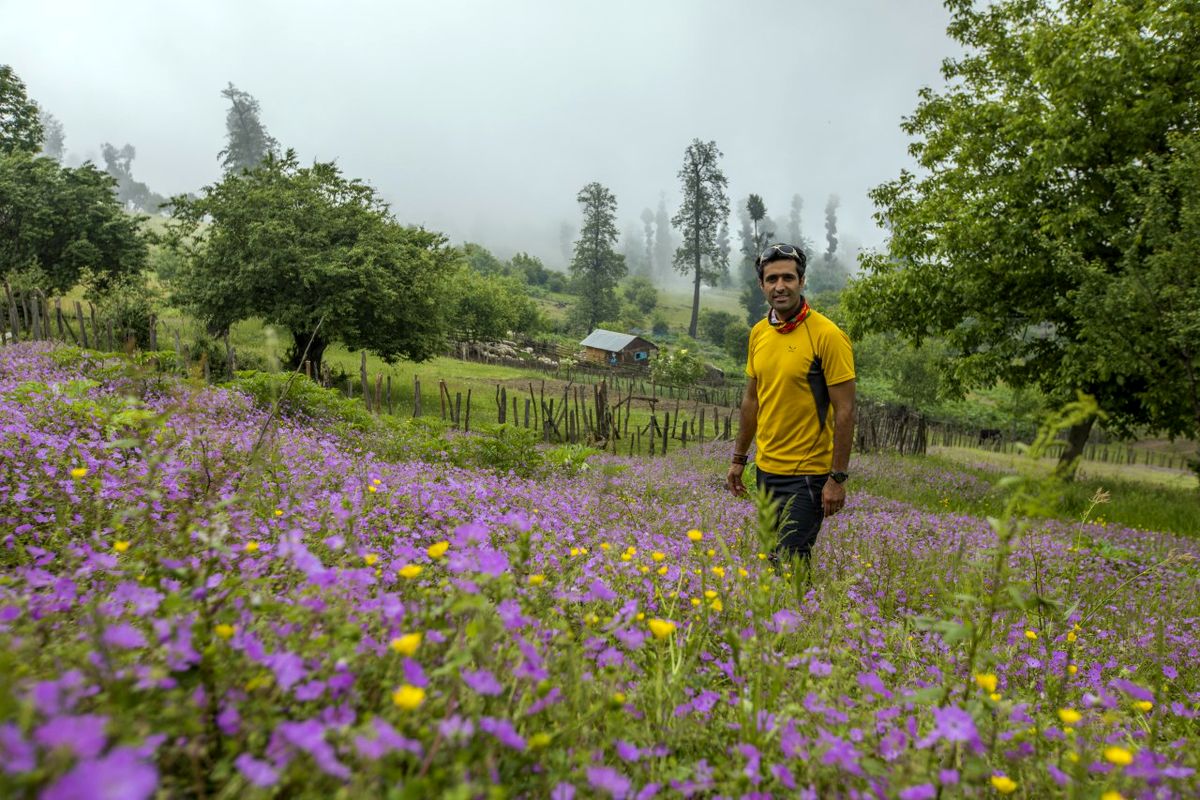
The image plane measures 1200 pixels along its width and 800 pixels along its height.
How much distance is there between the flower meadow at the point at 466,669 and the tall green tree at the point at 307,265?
17829mm

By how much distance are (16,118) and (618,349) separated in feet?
158

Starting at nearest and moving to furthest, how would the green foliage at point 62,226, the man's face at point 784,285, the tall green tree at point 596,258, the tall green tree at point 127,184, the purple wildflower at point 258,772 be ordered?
the purple wildflower at point 258,772 → the man's face at point 784,285 → the green foliage at point 62,226 → the tall green tree at point 596,258 → the tall green tree at point 127,184

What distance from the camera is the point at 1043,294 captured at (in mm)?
13352

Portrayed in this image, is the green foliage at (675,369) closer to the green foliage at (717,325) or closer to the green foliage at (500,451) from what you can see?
the green foliage at (500,451)

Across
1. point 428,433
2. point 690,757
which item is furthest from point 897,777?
point 428,433

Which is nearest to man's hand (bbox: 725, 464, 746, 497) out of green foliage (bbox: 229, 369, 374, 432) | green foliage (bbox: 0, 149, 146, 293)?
green foliage (bbox: 229, 369, 374, 432)

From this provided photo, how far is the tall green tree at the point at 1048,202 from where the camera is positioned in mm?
11188

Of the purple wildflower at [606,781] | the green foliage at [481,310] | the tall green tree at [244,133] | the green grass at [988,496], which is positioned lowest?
the green grass at [988,496]

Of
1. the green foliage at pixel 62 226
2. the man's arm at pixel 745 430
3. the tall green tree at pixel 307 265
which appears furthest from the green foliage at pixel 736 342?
the man's arm at pixel 745 430

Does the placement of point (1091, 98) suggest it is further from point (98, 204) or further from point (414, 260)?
point (98, 204)

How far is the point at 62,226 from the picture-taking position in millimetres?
27531

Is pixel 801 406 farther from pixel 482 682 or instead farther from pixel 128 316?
pixel 128 316

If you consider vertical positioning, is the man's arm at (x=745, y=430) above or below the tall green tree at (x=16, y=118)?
below

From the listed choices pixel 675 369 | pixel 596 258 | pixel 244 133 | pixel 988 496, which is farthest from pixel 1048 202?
pixel 244 133
